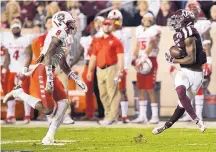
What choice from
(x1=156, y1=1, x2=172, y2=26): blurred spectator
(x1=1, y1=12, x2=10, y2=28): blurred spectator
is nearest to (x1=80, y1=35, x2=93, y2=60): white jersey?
(x1=156, y1=1, x2=172, y2=26): blurred spectator

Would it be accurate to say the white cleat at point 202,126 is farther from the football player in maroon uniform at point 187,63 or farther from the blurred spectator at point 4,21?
the blurred spectator at point 4,21

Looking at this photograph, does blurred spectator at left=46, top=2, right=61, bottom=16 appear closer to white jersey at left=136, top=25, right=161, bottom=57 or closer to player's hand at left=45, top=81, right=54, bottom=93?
white jersey at left=136, top=25, right=161, bottom=57

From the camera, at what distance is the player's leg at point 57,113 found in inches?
506

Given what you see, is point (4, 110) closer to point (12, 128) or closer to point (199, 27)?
point (12, 128)

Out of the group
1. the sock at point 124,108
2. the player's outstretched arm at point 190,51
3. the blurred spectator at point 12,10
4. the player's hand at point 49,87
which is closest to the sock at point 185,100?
the player's outstretched arm at point 190,51

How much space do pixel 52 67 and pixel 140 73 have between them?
14.0 ft

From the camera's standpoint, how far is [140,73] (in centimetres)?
1711

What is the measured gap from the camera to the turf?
40.2ft

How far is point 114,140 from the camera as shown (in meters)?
13.5

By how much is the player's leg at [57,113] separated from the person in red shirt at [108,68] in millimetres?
3802

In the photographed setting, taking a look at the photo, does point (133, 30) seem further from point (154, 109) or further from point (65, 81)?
point (154, 109)

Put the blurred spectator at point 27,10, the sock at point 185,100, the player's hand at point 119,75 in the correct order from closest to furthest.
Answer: the sock at point 185,100, the player's hand at point 119,75, the blurred spectator at point 27,10

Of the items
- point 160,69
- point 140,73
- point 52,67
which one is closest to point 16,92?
point 52,67

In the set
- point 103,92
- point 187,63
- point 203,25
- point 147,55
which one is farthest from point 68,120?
point 187,63
